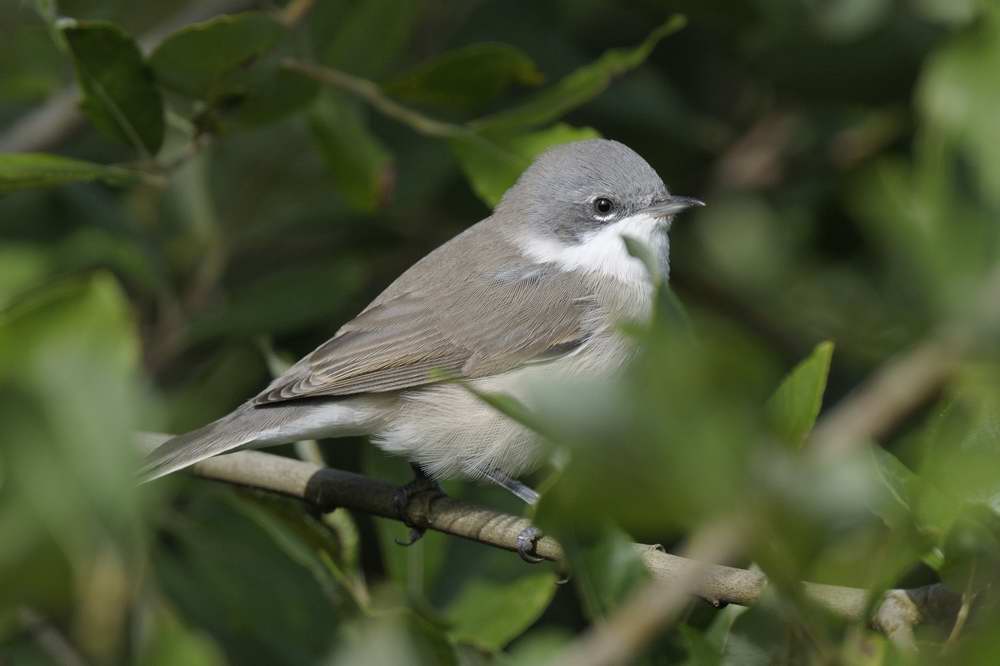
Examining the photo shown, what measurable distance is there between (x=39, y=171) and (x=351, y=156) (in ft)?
2.84

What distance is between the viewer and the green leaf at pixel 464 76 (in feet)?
10.9

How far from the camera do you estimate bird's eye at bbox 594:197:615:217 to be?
14.5 ft

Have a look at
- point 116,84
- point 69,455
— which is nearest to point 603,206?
point 116,84

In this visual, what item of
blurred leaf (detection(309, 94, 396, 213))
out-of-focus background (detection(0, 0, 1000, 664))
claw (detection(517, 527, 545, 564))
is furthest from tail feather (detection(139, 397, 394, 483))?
Result: claw (detection(517, 527, 545, 564))

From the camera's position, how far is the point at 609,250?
171 inches

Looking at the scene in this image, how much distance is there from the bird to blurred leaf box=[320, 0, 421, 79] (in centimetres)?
81

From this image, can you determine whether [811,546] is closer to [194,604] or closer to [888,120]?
[194,604]

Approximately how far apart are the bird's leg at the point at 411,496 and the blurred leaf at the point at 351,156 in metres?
0.79

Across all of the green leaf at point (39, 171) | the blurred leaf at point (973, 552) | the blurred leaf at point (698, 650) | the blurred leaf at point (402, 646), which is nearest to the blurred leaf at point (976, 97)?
the blurred leaf at point (973, 552)

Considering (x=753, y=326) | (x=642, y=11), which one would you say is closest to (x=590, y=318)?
(x=753, y=326)

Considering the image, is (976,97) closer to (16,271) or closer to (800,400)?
(800,400)

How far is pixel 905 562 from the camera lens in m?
1.48

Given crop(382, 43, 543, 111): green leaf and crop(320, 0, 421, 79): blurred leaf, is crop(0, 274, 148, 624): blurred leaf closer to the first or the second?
crop(382, 43, 543, 111): green leaf

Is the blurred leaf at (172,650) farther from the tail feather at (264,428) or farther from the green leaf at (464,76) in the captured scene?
the green leaf at (464,76)
